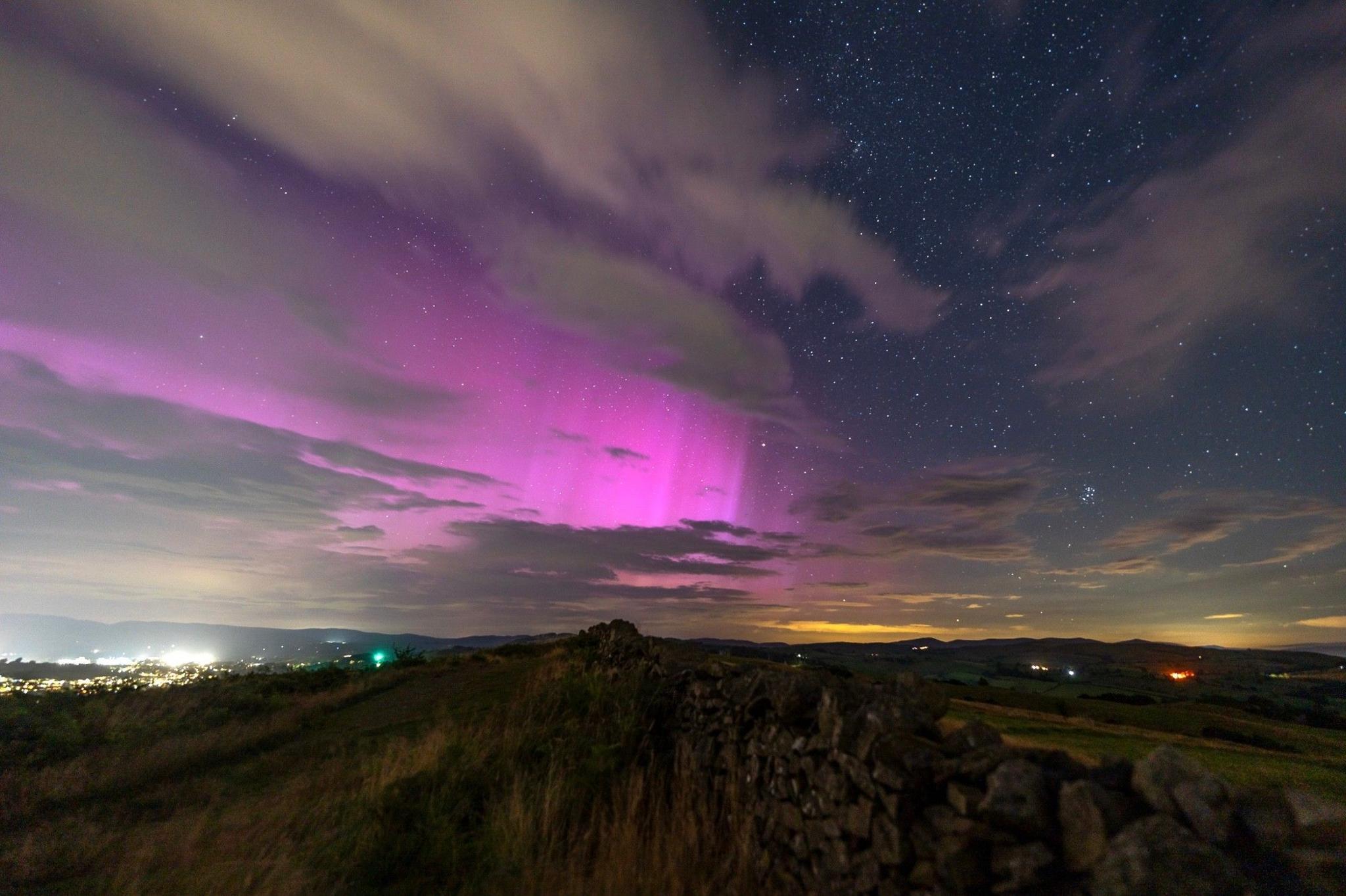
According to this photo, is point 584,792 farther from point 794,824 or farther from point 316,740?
point 316,740

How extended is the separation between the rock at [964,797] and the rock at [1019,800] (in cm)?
15

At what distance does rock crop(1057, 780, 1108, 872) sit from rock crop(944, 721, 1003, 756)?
0.89m

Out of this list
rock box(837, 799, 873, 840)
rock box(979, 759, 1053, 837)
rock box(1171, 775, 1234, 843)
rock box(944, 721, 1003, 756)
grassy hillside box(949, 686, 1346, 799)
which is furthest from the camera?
grassy hillside box(949, 686, 1346, 799)

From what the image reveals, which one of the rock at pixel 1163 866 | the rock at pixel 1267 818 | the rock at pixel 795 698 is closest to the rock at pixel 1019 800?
the rock at pixel 1163 866

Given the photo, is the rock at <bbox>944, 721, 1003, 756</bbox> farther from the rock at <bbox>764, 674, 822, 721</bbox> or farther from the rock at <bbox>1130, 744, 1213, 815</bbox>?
the rock at <bbox>764, 674, 822, 721</bbox>

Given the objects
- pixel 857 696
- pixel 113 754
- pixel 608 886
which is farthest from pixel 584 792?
pixel 113 754

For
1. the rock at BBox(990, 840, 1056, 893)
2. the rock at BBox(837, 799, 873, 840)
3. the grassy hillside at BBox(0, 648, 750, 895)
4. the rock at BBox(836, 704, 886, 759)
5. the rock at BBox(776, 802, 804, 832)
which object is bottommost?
the grassy hillside at BBox(0, 648, 750, 895)

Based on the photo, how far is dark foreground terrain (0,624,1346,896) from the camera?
397cm

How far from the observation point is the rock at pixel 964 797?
186 inches

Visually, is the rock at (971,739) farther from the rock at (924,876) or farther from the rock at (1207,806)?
the rock at (1207,806)

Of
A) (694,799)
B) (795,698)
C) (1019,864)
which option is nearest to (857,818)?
(1019,864)

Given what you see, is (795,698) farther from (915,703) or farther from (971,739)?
(971,739)

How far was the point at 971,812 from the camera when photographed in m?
4.71

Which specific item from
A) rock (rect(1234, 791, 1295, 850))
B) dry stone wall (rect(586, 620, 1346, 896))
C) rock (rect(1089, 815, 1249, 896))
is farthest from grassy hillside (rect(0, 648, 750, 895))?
rock (rect(1234, 791, 1295, 850))
